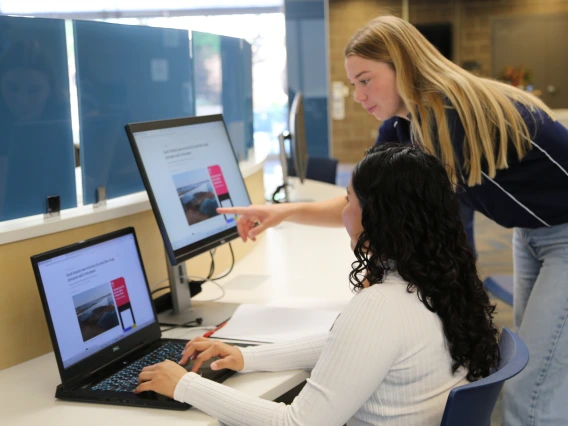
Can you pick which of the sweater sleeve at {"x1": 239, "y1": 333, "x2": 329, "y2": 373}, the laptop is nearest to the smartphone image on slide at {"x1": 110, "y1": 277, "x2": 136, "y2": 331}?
the laptop

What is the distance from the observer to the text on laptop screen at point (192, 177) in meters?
1.67

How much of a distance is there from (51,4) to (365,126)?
15.1ft

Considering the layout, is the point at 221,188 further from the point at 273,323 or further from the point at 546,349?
the point at 546,349

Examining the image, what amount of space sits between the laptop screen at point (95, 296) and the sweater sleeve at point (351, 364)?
0.46 m

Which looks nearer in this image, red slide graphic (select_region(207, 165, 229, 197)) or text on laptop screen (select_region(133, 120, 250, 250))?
text on laptop screen (select_region(133, 120, 250, 250))

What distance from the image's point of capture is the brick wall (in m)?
10.2

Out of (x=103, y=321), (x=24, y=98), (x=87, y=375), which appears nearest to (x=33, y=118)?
(x=24, y=98)

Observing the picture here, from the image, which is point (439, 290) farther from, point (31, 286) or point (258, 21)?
point (258, 21)

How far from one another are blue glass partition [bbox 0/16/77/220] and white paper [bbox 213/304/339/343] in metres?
0.51

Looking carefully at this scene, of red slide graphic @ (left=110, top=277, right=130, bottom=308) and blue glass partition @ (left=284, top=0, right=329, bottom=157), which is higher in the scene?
blue glass partition @ (left=284, top=0, right=329, bottom=157)

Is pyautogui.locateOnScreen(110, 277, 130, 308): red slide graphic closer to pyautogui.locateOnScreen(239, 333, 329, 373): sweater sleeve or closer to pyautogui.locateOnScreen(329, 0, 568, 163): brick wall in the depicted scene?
pyautogui.locateOnScreen(239, 333, 329, 373): sweater sleeve

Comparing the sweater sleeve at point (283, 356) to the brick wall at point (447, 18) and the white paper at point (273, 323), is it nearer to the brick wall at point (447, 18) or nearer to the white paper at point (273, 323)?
the white paper at point (273, 323)

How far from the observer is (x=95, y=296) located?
145 cm

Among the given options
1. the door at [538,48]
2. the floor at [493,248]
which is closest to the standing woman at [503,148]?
the floor at [493,248]
